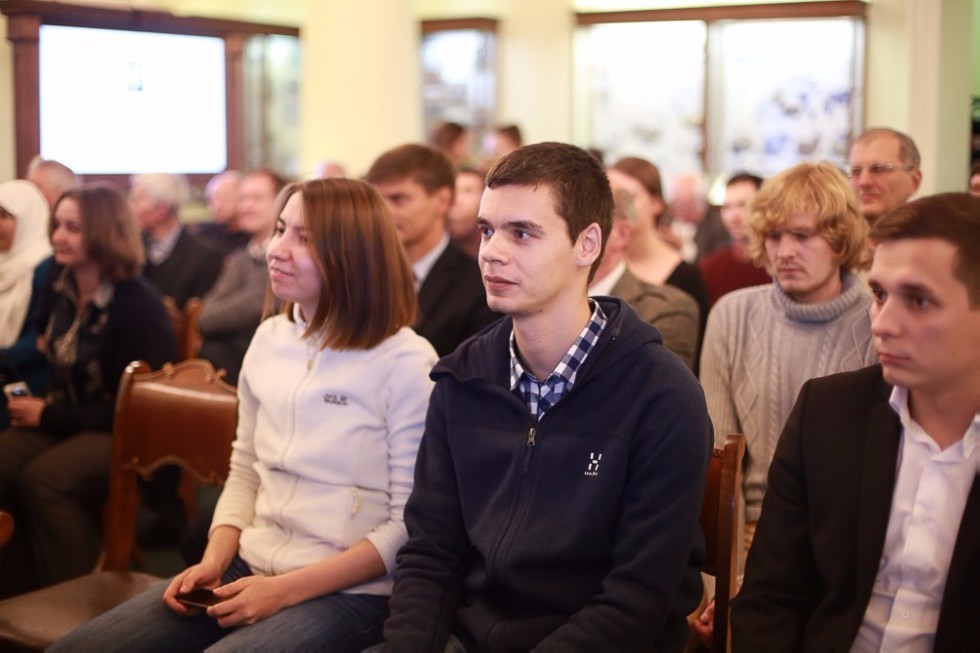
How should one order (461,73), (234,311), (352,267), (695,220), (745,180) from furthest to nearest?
(461,73), (695,220), (745,180), (234,311), (352,267)

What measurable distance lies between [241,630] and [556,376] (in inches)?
31.3

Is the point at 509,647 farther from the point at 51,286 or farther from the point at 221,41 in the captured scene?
the point at 221,41

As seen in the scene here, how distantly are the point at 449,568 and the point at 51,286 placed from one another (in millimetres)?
2179

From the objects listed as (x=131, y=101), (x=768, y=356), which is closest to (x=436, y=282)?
(x=768, y=356)

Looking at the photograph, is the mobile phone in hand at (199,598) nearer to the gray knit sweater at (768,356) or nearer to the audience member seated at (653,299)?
the gray knit sweater at (768,356)

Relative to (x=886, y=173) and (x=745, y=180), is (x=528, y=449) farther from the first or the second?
(x=745, y=180)

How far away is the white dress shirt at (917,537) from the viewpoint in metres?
1.73

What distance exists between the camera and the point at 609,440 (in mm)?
1901

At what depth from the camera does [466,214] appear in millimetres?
4609

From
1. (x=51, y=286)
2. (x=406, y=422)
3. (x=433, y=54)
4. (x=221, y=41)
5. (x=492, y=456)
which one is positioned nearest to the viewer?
(x=492, y=456)

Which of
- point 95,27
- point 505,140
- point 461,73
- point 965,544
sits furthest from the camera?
point 461,73

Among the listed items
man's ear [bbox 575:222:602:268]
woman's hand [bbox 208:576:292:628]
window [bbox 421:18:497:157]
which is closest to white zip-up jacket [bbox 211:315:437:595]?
woman's hand [bbox 208:576:292:628]

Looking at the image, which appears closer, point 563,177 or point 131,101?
point 563,177

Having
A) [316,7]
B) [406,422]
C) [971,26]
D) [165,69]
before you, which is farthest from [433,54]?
[406,422]
